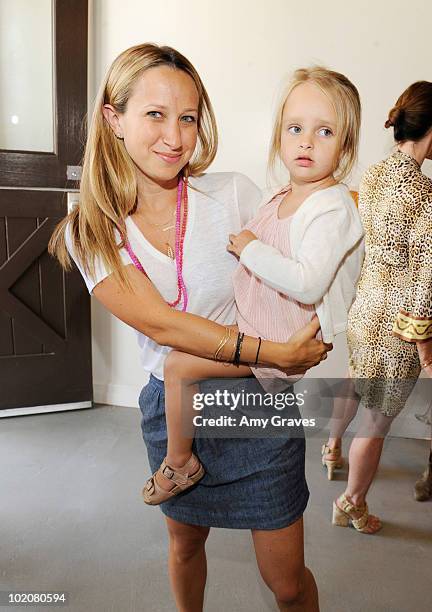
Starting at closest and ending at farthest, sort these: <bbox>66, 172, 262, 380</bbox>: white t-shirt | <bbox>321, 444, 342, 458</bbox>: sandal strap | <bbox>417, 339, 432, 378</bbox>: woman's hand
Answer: <bbox>66, 172, 262, 380</bbox>: white t-shirt < <bbox>417, 339, 432, 378</bbox>: woman's hand < <bbox>321, 444, 342, 458</bbox>: sandal strap

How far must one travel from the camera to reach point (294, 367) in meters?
0.93

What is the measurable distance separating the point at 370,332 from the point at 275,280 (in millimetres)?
1040

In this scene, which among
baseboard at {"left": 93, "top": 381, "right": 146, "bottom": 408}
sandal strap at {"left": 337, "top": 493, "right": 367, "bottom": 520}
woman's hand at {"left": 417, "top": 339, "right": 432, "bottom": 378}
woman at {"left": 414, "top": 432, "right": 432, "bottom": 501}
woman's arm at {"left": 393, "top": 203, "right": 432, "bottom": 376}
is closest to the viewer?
woman's arm at {"left": 393, "top": 203, "right": 432, "bottom": 376}

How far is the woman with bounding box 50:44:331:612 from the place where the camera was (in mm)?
896

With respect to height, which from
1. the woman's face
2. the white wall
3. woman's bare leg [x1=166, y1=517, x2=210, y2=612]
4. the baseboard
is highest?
the white wall

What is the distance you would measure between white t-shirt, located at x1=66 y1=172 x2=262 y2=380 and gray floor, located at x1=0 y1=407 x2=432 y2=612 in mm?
1077

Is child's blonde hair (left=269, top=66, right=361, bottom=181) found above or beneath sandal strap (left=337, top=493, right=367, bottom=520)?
above

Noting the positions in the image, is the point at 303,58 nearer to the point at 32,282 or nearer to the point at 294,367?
the point at 32,282

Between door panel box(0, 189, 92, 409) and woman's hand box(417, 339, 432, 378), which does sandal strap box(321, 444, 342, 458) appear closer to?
woman's hand box(417, 339, 432, 378)

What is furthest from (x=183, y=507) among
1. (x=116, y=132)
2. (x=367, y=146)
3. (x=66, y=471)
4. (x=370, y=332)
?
(x=367, y=146)

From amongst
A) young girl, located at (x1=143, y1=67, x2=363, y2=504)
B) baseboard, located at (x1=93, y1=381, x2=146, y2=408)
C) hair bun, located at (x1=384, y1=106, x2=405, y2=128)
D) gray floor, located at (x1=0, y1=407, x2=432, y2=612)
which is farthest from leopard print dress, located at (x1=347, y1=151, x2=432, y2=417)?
baseboard, located at (x1=93, y1=381, x2=146, y2=408)

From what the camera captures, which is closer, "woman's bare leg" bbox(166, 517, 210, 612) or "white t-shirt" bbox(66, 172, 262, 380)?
"white t-shirt" bbox(66, 172, 262, 380)

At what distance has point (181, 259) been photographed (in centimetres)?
96

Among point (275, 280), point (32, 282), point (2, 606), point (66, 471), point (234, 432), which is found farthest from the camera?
point (32, 282)
